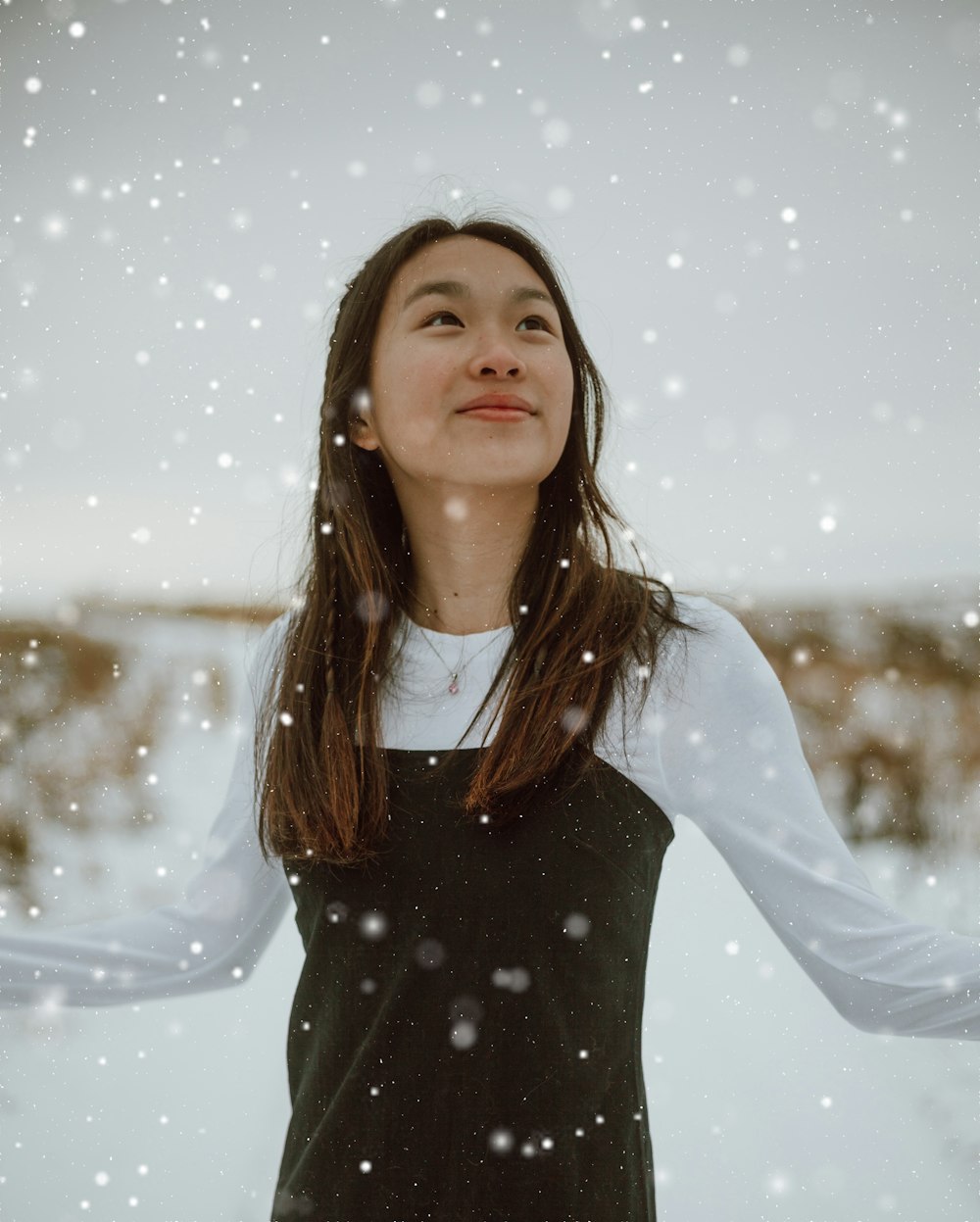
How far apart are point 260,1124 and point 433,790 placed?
1555 mm

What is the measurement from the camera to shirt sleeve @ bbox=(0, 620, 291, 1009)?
0.75 metres

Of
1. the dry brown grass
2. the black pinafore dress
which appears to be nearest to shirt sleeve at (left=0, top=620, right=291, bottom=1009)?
the black pinafore dress

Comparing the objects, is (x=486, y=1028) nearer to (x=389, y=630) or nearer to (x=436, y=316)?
(x=389, y=630)

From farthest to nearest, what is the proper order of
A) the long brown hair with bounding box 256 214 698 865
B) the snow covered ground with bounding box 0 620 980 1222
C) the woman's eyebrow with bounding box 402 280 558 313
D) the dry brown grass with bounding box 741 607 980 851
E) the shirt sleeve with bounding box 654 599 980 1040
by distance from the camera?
1. the dry brown grass with bounding box 741 607 980 851
2. the snow covered ground with bounding box 0 620 980 1222
3. the woman's eyebrow with bounding box 402 280 558 313
4. the long brown hair with bounding box 256 214 698 865
5. the shirt sleeve with bounding box 654 599 980 1040

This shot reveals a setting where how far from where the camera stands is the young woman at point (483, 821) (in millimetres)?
658

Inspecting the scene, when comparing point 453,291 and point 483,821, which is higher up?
point 453,291

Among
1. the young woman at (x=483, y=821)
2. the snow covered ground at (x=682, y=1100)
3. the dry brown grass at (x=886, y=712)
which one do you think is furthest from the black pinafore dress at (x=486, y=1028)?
the dry brown grass at (x=886, y=712)

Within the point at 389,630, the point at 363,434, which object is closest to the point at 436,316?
the point at 363,434

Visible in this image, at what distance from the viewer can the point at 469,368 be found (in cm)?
80

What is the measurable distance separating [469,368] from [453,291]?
0.32ft

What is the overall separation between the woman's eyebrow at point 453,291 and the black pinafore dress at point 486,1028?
455 mm

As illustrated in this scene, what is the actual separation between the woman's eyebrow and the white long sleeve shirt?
324mm

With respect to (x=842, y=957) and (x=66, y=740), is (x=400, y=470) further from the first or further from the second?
(x=66, y=740)

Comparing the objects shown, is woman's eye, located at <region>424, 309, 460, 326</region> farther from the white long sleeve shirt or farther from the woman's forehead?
the white long sleeve shirt
